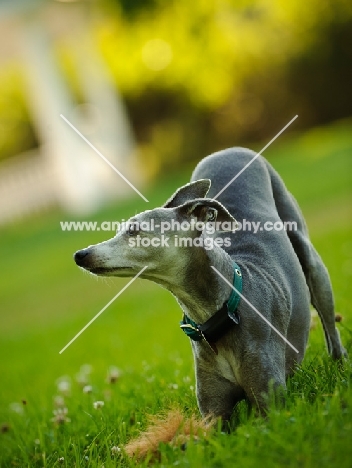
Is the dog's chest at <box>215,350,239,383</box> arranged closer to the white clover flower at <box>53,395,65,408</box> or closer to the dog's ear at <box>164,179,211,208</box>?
the dog's ear at <box>164,179,211,208</box>

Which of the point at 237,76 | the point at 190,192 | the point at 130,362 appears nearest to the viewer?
the point at 190,192

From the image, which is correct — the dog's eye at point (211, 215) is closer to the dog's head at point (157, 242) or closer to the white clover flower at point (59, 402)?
the dog's head at point (157, 242)

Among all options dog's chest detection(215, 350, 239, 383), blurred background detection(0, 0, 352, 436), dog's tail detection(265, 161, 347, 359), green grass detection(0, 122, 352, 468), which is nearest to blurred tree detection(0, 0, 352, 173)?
blurred background detection(0, 0, 352, 436)

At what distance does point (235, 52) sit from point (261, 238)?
18.2m

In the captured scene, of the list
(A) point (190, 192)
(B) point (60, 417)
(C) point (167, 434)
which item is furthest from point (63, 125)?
(C) point (167, 434)

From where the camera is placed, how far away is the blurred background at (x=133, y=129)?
920cm

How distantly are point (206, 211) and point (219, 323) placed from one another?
21.2 inches

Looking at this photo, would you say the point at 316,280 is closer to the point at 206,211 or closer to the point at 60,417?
the point at 206,211

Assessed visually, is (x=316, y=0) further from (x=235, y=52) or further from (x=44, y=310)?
(x=44, y=310)

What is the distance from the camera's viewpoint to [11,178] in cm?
1972

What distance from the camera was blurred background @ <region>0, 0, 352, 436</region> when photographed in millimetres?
9195

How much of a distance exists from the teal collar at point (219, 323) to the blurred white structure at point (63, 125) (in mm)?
13010

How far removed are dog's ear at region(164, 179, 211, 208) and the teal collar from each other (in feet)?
1.57

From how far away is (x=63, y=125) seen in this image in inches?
670
